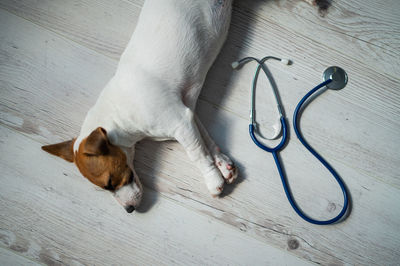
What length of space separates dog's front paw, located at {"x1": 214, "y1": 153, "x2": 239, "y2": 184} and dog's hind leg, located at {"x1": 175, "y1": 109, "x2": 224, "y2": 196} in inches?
0.6

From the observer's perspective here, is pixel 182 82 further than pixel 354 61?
No

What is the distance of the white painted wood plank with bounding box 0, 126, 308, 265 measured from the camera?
1083mm

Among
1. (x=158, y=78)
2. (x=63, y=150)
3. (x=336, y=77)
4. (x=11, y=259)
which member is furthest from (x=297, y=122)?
(x=11, y=259)

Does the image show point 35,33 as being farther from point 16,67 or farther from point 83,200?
point 83,200

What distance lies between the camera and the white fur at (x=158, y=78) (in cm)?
88

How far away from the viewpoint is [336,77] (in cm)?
110

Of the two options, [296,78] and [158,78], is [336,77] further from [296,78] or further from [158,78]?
[158,78]

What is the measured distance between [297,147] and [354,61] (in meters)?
0.44

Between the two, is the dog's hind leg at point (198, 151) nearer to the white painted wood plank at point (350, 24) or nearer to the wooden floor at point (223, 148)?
the wooden floor at point (223, 148)

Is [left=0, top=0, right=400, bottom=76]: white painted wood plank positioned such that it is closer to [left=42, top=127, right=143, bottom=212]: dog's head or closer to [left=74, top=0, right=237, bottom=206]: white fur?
[left=74, top=0, right=237, bottom=206]: white fur

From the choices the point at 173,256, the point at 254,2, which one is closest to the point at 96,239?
the point at 173,256

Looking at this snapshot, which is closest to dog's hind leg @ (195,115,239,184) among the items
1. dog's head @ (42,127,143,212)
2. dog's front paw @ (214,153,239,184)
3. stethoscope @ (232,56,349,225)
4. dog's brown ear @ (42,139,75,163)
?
dog's front paw @ (214,153,239,184)

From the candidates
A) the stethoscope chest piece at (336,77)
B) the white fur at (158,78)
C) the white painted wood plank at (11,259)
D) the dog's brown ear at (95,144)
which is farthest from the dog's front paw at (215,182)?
the white painted wood plank at (11,259)

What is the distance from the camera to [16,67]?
1.11 metres
